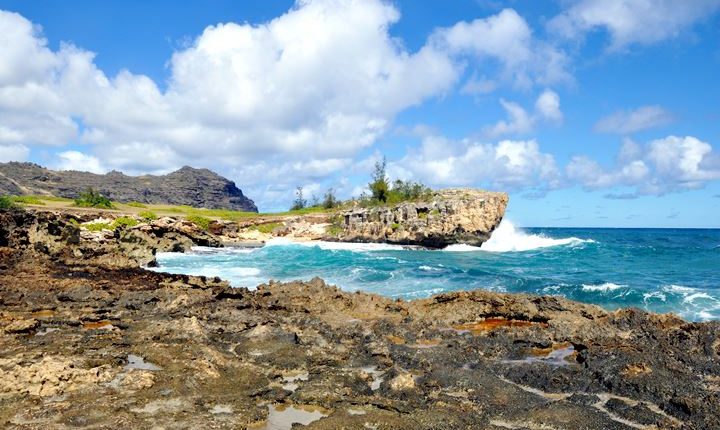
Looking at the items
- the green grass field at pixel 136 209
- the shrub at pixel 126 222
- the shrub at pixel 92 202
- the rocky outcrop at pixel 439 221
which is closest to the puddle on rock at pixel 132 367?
the shrub at pixel 126 222

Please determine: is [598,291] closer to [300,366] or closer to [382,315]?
[382,315]

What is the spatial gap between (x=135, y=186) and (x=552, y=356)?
159 meters

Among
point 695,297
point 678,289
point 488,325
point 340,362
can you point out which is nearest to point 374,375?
point 340,362

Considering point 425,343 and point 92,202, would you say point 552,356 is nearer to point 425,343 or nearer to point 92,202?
point 425,343

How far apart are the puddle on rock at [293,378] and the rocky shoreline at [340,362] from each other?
4 cm

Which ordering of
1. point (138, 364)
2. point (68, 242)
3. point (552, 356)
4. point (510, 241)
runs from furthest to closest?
point (510, 241) → point (68, 242) → point (552, 356) → point (138, 364)

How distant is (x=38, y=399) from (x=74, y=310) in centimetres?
751

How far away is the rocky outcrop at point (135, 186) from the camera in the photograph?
125m

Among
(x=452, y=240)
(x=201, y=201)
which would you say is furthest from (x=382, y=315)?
(x=201, y=201)

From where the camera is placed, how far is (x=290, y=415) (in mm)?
8016

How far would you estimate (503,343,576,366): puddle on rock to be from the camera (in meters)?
11.0

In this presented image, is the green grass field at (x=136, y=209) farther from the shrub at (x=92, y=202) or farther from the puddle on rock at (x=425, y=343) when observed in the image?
the puddle on rock at (x=425, y=343)

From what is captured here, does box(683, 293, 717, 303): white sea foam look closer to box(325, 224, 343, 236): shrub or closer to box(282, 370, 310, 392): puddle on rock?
box(282, 370, 310, 392): puddle on rock

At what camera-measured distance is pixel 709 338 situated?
37.7 feet
